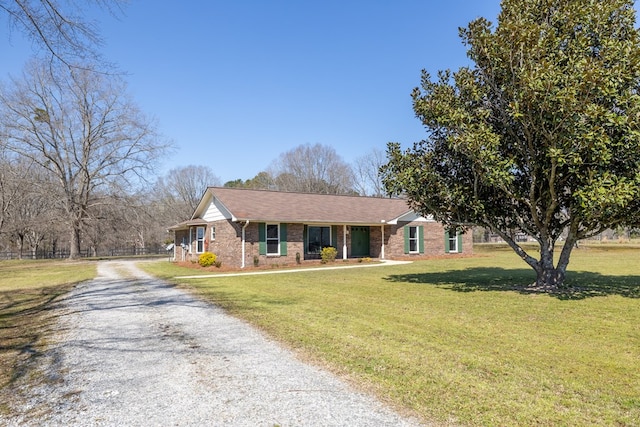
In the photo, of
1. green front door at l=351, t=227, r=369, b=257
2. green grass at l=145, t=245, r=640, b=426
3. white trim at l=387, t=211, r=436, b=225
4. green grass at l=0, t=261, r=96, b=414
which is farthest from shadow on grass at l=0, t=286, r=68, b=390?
white trim at l=387, t=211, r=436, b=225

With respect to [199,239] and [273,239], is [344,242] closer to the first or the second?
[273,239]

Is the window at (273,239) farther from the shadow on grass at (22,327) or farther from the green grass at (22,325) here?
the shadow on grass at (22,327)

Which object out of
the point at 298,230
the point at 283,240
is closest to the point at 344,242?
the point at 298,230

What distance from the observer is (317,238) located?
887 inches

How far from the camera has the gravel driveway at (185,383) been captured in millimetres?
3422

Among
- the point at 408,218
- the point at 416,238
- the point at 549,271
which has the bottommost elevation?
the point at 549,271

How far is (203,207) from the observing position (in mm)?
23328

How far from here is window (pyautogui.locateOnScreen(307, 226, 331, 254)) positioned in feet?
72.8

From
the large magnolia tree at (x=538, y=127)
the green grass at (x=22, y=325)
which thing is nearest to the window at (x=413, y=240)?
the large magnolia tree at (x=538, y=127)

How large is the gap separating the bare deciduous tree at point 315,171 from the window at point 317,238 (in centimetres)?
2827

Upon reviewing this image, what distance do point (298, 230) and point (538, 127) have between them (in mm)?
13607

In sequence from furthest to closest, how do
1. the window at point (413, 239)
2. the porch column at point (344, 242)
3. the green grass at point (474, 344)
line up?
the window at point (413, 239)
the porch column at point (344, 242)
the green grass at point (474, 344)

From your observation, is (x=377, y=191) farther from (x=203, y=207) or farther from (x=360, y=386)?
(x=360, y=386)

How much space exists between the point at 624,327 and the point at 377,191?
45.7 m
